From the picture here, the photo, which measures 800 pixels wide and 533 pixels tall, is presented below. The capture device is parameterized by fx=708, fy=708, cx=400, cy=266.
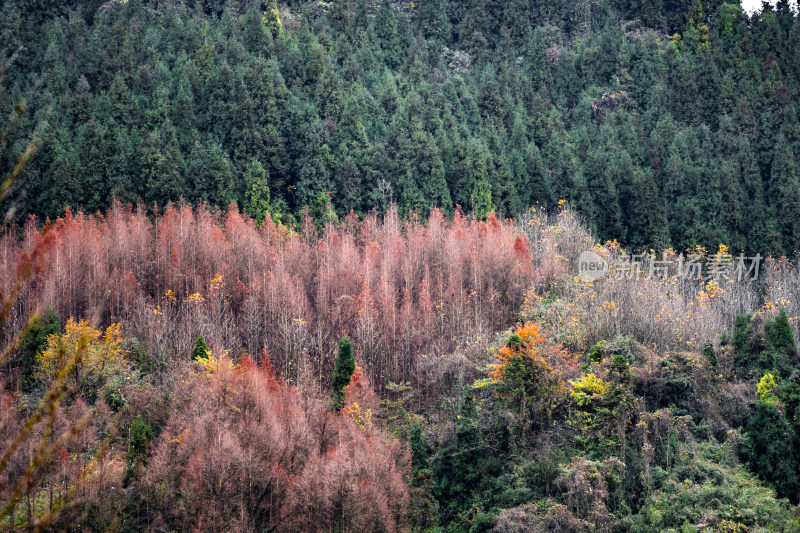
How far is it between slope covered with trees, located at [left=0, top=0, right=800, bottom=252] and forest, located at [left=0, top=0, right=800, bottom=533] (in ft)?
0.85

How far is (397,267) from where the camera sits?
37.7 metres

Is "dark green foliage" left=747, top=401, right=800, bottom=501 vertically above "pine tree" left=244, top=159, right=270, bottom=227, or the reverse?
"pine tree" left=244, top=159, right=270, bottom=227

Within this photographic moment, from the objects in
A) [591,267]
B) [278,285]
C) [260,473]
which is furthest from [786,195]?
[260,473]

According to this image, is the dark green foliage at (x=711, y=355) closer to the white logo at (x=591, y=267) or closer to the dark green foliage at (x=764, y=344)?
the dark green foliage at (x=764, y=344)

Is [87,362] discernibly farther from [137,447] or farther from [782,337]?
[782,337]

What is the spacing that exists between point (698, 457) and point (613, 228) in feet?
89.0

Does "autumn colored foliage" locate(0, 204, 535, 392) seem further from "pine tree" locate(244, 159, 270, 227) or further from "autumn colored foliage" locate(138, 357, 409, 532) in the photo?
"autumn colored foliage" locate(138, 357, 409, 532)

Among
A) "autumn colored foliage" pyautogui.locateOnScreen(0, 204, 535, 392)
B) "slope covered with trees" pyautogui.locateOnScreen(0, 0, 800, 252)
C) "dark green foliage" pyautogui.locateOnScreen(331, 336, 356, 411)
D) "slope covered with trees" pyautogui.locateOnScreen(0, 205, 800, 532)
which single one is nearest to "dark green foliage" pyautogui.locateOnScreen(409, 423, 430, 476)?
"slope covered with trees" pyautogui.locateOnScreen(0, 205, 800, 532)

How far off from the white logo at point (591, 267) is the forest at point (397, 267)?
2.06 feet

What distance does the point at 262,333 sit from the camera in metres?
32.8

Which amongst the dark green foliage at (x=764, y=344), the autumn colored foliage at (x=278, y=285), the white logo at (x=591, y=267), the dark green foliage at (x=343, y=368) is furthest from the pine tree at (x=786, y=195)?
the dark green foliage at (x=343, y=368)

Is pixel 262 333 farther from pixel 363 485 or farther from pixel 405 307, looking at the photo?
pixel 363 485

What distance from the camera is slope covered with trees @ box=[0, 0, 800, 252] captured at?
42938mm

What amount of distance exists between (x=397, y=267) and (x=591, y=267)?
10.1 meters
